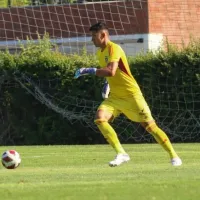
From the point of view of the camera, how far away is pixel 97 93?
82.4 feet

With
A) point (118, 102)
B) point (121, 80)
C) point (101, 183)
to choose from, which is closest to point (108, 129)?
point (118, 102)

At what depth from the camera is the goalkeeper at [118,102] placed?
1355 cm

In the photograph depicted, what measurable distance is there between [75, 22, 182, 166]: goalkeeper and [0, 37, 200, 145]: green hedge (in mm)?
10428

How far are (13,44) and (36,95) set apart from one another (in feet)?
21.4

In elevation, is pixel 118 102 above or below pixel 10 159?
above

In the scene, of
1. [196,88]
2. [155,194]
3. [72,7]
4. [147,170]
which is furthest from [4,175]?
[72,7]

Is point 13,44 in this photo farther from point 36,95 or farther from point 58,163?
point 58,163

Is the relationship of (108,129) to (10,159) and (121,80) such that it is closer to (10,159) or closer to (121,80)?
(121,80)

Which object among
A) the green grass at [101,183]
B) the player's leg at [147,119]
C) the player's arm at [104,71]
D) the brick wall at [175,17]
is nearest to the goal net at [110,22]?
the brick wall at [175,17]

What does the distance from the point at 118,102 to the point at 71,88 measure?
11648 mm

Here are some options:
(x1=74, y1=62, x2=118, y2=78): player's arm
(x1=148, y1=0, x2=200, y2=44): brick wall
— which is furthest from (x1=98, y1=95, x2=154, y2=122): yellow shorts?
(x1=148, y1=0, x2=200, y2=44): brick wall

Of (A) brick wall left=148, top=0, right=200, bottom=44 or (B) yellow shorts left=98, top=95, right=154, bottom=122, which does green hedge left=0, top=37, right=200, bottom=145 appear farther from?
(B) yellow shorts left=98, top=95, right=154, bottom=122

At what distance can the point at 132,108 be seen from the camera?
1377 cm

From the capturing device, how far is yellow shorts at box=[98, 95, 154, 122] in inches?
539
